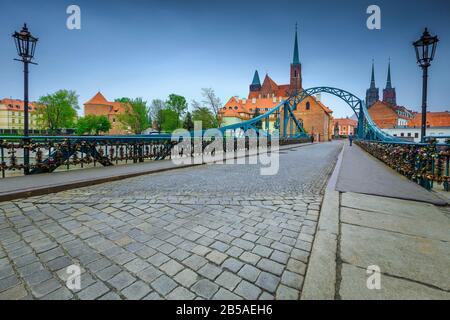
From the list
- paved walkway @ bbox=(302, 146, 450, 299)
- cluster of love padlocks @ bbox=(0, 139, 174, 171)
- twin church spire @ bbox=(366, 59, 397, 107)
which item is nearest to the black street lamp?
paved walkway @ bbox=(302, 146, 450, 299)

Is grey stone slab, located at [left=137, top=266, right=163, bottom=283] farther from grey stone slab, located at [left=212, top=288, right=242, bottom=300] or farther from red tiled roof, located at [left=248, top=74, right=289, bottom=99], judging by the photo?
Answer: red tiled roof, located at [left=248, top=74, right=289, bottom=99]

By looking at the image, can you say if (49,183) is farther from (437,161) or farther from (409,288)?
(437,161)

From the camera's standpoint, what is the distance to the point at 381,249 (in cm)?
216

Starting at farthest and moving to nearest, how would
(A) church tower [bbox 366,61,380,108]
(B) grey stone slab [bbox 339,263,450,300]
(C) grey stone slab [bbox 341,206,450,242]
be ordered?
(A) church tower [bbox 366,61,380,108], (C) grey stone slab [bbox 341,206,450,242], (B) grey stone slab [bbox 339,263,450,300]

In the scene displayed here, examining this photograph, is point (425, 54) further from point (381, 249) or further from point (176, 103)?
point (176, 103)

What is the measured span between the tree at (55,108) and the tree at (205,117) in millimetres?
31235

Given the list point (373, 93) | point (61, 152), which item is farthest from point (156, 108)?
point (373, 93)

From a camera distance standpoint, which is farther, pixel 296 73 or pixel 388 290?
pixel 296 73

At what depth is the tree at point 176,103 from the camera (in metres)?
55.3

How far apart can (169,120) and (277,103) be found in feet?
130

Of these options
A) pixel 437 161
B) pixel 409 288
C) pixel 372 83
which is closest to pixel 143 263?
pixel 409 288

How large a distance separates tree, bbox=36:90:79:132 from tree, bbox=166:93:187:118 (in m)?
21.1

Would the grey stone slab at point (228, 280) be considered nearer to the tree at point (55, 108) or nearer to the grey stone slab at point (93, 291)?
the grey stone slab at point (93, 291)

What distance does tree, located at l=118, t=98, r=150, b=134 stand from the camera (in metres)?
52.3
